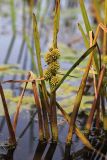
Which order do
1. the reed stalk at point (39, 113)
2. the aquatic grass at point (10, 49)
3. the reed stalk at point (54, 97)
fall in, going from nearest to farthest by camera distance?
1. the reed stalk at point (54, 97)
2. the reed stalk at point (39, 113)
3. the aquatic grass at point (10, 49)

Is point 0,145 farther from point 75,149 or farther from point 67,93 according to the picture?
point 67,93

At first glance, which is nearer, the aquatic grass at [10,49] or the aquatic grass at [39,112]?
the aquatic grass at [39,112]

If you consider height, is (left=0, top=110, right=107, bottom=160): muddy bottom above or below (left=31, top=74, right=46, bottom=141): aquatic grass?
below

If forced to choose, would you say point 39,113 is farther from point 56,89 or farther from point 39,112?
point 56,89

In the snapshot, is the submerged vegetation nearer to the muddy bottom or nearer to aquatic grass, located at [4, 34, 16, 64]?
the muddy bottom

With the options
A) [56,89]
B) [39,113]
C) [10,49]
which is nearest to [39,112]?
[39,113]

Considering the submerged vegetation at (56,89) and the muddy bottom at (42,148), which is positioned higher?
the submerged vegetation at (56,89)

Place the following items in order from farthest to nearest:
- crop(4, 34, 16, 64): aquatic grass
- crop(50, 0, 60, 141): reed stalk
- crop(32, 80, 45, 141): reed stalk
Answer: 1. crop(4, 34, 16, 64): aquatic grass
2. crop(32, 80, 45, 141): reed stalk
3. crop(50, 0, 60, 141): reed stalk

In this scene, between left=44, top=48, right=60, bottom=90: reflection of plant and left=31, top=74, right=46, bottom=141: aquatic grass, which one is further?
left=31, top=74, right=46, bottom=141: aquatic grass

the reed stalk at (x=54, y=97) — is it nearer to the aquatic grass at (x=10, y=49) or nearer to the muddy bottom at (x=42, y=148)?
the muddy bottom at (x=42, y=148)

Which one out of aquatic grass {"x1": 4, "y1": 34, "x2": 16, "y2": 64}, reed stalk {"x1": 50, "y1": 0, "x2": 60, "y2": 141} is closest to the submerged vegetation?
reed stalk {"x1": 50, "y1": 0, "x2": 60, "y2": 141}

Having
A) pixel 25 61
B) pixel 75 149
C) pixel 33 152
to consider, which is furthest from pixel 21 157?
pixel 25 61

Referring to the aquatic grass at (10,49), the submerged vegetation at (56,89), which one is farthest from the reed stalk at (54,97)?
the aquatic grass at (10,49)
